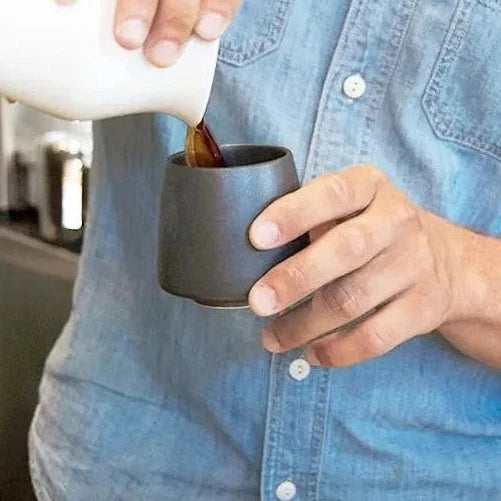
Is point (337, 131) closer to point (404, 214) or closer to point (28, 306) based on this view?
point (404, 214)

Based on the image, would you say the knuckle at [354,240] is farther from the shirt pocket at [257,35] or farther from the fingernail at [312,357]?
the shirt pocket at [257,35]

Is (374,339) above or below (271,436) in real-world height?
above

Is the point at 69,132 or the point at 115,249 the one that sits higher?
the point at 115,249

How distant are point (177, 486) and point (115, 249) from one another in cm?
20

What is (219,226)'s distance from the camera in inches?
24.5

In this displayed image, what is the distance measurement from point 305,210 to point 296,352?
0.79 ft

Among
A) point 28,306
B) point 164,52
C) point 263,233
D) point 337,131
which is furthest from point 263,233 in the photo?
point 28,306

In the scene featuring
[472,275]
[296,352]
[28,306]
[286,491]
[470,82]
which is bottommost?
[28,306]

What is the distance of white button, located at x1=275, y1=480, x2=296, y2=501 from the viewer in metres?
0.86

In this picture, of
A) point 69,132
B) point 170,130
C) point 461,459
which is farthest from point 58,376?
point 69,132

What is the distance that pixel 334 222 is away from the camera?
665mm

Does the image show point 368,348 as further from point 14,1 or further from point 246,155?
point 14,1

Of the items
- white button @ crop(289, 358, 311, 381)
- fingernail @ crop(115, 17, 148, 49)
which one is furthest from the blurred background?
fingernail @ crop(115, 17, 148, 49)

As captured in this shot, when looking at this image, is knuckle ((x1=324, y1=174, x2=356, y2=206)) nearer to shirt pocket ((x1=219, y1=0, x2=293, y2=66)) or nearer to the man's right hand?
the man's right hand
